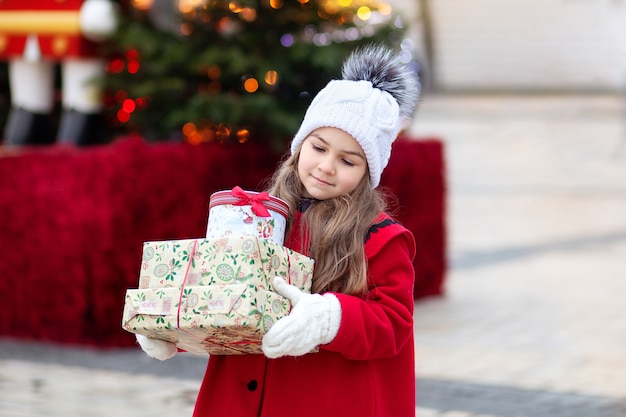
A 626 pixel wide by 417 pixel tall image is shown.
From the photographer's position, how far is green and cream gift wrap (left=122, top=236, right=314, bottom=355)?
7.45ft

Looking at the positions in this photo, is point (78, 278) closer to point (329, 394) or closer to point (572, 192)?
point (329, 394)

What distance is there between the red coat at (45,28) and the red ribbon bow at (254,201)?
4213 millimetres

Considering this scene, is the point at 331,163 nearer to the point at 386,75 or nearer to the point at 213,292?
the point at 386,75

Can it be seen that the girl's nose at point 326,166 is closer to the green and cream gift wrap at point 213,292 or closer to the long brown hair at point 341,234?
the long brown hair at point 341,234

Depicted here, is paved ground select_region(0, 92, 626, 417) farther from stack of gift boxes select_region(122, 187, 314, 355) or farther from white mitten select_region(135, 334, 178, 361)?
stack of gift boxes select_region(122, 187, 314, 355)

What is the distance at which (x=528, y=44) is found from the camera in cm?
2691

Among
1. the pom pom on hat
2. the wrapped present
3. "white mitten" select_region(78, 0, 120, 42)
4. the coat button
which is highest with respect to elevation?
"white mitten" select_region(78, 0, 120, 42)

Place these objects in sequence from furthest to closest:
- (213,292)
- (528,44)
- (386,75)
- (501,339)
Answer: (528,44)
(501,339)
(386,75)
(213,292)

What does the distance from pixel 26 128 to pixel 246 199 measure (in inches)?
181

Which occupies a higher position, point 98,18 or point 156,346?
point 98,18

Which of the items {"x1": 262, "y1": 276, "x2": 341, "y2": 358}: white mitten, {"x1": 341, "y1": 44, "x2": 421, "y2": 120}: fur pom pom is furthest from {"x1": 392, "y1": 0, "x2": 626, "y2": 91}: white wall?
{"x1": 262, "y1": 276, "x2": 341, "y2": 358}: white mitten

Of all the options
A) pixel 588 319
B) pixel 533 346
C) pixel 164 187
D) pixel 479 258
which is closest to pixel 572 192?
pixel 479 258

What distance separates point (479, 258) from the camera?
9938 millimetres

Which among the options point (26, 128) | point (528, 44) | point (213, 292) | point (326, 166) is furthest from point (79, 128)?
point (528, 44)
